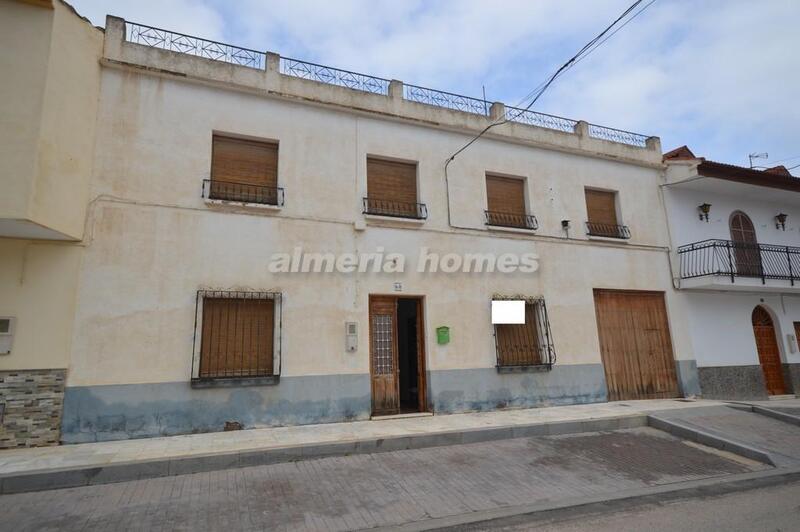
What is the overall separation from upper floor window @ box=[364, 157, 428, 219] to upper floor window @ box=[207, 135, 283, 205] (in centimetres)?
187

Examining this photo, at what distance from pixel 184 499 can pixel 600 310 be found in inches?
360

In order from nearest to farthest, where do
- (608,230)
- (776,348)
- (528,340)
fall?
1. (528,340)
2. (608,230)
3. (776,348)

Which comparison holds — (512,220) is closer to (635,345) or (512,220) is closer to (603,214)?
(603,214)

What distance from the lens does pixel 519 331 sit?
31.3 ft

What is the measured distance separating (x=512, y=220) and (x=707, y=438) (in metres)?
5.37

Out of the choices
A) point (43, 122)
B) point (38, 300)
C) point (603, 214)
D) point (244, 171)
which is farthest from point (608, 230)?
point (38, 300)

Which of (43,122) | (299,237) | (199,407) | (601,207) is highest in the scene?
(601,207)

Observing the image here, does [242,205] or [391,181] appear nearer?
[242,205]

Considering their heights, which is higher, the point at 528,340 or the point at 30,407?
the point at 528,340

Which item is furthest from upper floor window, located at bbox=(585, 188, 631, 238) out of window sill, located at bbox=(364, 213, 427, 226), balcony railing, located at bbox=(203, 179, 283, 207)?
balcony railing, located at bbox=(203, 179, 283, 207)

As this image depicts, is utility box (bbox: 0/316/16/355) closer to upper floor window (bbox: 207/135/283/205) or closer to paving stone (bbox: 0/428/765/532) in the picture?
paving stone (bbox: 0/428/765/532)

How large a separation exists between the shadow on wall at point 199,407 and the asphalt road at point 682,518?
3941mm

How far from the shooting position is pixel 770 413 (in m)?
8.88

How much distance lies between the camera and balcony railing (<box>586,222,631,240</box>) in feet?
35.1
